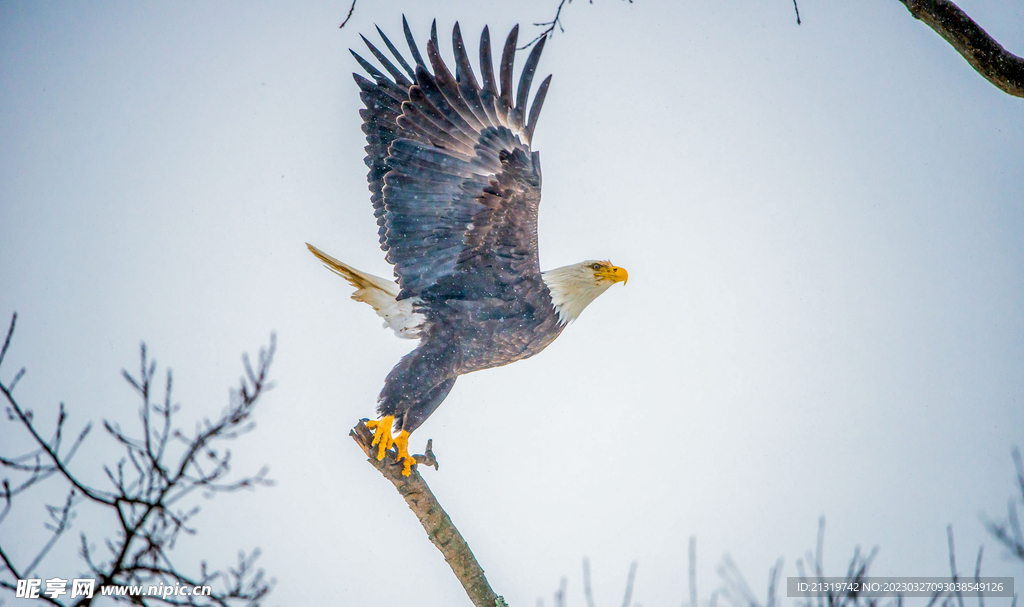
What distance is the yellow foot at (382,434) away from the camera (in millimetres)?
4198

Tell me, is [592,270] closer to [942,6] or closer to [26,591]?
[942,6]

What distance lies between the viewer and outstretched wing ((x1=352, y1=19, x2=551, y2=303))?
4.37m

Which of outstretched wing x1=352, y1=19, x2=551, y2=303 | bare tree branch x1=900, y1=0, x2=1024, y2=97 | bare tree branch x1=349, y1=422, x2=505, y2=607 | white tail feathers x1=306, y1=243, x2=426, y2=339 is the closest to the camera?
bare tree branch x1=900, y1=0, x2=1024, y2=97

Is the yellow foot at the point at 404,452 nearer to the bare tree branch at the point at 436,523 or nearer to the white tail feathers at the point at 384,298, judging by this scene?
the bare tree branch at the point at 436,523

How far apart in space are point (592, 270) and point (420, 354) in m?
1.46

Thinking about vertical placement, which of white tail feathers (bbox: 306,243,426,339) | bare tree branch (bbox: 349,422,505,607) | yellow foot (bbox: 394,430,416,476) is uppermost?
white tail feathers (bbox: 306,243,426,339)

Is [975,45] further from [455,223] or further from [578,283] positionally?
[455,223]

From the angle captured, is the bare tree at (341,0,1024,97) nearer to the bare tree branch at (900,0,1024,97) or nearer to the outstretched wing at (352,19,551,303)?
the bare tree branch at (900,0,1024,97)

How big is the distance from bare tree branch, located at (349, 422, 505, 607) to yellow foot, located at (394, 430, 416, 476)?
0.11 feet

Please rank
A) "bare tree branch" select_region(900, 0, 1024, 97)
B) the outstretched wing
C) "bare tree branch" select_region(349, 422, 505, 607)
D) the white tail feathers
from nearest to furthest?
1. "bare tree branch" select_region(900, 0, 1024, 97)
2. "bare tree branch" select_region(349, 422, 505, 607)
3. the outstretched wing
4. the white tail feathers

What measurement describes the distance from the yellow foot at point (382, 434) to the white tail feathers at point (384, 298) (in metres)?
0.75

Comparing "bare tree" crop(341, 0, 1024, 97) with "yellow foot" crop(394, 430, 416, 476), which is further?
"yellow foot" crop(394, 430, 416, 476)

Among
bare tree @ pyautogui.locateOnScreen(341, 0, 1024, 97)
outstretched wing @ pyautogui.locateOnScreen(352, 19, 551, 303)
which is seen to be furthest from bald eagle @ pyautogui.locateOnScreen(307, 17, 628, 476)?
bare tree @ pyautogui.locateOnScreen(341, 0, 1024, 97)

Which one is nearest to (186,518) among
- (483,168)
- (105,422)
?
(105,422)
